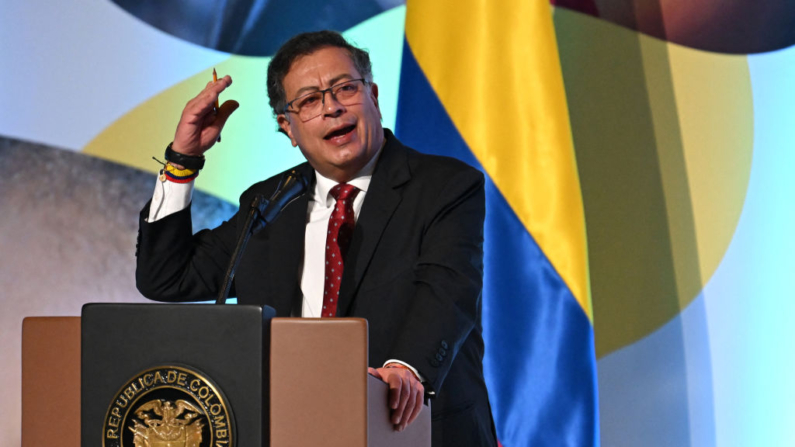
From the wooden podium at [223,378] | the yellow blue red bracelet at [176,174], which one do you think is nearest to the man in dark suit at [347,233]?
the yellow blue red bracelet at [176,174]

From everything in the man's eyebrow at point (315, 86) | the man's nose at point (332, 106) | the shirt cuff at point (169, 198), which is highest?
the man's eyebrow at point (315, 86)

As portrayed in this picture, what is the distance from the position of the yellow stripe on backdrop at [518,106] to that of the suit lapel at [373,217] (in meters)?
0.70

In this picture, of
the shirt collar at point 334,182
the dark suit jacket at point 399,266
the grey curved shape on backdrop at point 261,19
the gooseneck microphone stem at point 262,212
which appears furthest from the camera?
the grey curved shape on backdrop at point 261,19

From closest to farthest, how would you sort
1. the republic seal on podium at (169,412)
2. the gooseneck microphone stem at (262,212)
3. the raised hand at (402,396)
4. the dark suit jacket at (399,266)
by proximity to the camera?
the republic seal on podium at (169,412)
the raised hand at (402,396)
the gooseneck microphone stem at (262,212)
the dark suit jacket at (399,266)

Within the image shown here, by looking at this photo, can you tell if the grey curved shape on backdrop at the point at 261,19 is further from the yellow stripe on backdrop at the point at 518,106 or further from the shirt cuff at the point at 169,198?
the shirt cuff at the point at 169,198

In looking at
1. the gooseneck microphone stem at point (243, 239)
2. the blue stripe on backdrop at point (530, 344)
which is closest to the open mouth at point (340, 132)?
the gooseneck microphone stem at point (243, 239)

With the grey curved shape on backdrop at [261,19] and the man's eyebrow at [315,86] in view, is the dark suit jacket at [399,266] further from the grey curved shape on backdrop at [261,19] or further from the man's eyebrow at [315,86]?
the grey curved shape on backdrop at [261,19]

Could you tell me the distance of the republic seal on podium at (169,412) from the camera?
2.99ft

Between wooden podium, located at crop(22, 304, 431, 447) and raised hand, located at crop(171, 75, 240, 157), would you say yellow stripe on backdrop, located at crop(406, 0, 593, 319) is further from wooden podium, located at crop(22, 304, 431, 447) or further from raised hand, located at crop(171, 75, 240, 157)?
wooden podium, located at crop(22, 304, 431, 447)

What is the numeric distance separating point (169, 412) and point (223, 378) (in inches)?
2.7

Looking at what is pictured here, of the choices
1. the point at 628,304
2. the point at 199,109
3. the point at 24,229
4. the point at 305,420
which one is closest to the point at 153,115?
the point at 24,229

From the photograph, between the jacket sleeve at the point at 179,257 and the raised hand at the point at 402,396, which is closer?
the raised hand at the point at 402,396

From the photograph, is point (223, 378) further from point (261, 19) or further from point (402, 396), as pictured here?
point (261, 19)

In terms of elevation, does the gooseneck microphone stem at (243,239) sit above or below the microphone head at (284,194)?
below
